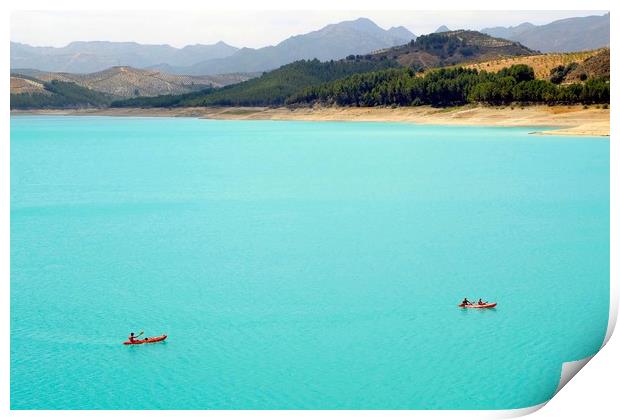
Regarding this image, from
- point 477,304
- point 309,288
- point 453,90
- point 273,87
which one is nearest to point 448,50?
point 273,87

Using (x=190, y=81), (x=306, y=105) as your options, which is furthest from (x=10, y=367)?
(x=190, y=81)

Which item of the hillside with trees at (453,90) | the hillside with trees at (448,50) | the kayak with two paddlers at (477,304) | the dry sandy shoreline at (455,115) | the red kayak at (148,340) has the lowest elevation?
the dry sandy shoreline at (455,115)

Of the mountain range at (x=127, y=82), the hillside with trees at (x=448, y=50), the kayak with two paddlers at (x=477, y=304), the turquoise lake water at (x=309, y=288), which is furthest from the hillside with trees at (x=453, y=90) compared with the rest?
A: the mountain range at (x=127, y=82)

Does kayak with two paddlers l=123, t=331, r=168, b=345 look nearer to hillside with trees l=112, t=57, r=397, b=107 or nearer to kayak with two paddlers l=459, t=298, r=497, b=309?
kayak with two paddlers l=459, t=298, r=497, b=309

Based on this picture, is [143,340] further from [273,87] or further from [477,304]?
[273,87]

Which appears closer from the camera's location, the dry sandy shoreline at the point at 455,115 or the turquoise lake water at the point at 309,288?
the turquoise lake water at the point at 309,288

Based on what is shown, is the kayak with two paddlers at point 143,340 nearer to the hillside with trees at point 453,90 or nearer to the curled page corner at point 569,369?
the curled page corner at point 569,369

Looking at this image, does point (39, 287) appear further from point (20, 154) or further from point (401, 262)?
point (20, 154)
